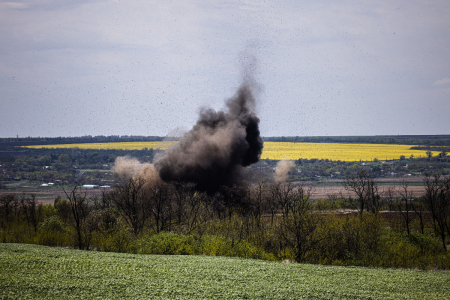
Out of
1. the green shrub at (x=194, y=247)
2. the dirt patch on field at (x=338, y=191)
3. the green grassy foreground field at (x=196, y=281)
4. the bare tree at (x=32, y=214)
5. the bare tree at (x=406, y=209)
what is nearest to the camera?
the green grassy foreground field at (x=196, y=281)

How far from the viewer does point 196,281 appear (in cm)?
2514

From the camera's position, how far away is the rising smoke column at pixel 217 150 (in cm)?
7238

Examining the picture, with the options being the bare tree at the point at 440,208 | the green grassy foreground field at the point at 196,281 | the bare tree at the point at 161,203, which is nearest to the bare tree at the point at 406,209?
the bare tree at the point at 440,208

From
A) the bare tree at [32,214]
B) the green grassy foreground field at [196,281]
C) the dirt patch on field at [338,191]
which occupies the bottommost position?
the dirt patch on field at [338,191]

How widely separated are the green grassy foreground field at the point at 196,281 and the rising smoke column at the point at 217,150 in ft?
139

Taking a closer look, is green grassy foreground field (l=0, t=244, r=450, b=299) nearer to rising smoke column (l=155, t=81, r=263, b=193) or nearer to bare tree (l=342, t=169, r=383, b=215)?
bare tree (l=342, t=169, r=383, b=215)

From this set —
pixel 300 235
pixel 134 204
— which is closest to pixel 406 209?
pixel 300 235

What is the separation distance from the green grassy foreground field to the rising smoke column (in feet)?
139

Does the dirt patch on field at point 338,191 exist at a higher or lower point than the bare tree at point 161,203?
lower

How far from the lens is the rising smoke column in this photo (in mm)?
72375

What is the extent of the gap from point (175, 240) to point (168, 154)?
130 feet

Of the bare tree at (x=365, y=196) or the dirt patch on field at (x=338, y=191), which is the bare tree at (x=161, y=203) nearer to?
the bare tree at (x=365, y=196)

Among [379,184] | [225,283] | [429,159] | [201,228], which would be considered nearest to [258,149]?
[201,228]

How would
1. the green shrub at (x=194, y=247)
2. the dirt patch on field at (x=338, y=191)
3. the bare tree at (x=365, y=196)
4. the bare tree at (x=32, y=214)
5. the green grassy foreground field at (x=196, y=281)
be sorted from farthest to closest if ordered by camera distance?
the dirt patch on field at (x=338, y=191) → the bare tree at (x=365, y=196) → the bare tree at (x=32, y=214) → the green shrub at (x=194, y=247) → the green grassy foreground field at (x=196, y=281)
